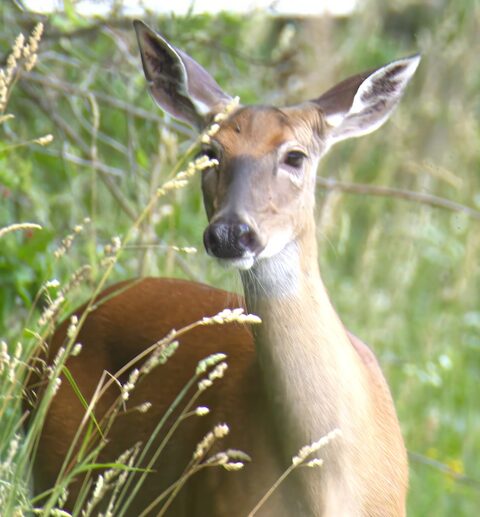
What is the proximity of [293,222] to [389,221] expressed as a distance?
4.25 meters

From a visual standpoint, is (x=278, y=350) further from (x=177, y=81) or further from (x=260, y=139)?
(x=177, y=81)

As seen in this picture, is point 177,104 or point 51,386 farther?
point 177,104

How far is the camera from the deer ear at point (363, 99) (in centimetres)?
468

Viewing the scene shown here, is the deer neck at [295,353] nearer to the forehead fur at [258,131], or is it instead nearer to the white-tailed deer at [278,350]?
the white-tailed deer at [278,350]

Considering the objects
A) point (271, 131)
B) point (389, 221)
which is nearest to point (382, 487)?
point (271, 131)

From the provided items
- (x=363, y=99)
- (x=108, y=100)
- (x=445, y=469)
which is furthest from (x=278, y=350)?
(x=108, y=100)

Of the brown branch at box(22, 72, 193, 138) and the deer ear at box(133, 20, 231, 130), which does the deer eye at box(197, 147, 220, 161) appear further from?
the brown branch at box(22, 72, 193, 138)

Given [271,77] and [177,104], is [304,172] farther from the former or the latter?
[271,77]

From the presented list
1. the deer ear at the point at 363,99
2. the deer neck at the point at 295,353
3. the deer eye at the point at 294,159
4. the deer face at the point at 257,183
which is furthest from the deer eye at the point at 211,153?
the deer ear at the point at 363,99

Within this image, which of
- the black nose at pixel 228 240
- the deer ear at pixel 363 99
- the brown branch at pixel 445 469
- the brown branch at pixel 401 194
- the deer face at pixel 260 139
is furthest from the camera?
the brown branch at pixel 401 194

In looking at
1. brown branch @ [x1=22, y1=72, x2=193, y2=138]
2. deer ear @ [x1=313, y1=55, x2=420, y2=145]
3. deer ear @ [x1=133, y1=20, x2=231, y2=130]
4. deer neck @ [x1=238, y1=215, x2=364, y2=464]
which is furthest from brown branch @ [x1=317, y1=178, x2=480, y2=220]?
deer neck @ [x1=238, y1=215, x2=364, y2=464]

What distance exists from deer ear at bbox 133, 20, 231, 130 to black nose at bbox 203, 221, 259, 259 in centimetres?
80

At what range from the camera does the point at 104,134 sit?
22.5ft

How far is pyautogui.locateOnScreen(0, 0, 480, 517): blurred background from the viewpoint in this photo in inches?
233
